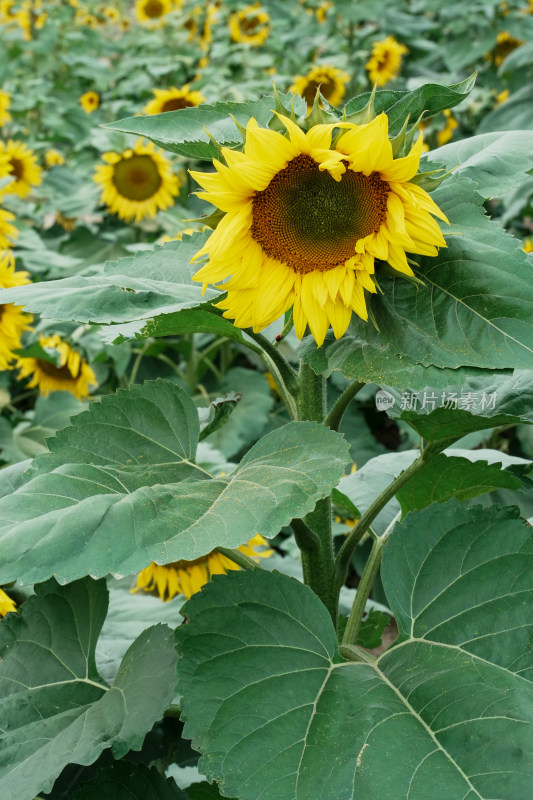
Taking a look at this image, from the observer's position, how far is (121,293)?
28.7 inches

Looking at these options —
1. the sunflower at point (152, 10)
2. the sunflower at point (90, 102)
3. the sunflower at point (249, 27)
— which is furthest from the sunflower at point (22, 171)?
the sunflower at point (152, 10)

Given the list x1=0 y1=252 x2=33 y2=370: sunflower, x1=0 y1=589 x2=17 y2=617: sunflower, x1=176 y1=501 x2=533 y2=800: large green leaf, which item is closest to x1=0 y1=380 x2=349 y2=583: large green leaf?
x1=176 y1=501 x2=533 y2=800: large green leaf

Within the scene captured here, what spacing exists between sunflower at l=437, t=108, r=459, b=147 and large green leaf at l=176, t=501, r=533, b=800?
107 inches

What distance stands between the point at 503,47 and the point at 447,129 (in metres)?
0.52

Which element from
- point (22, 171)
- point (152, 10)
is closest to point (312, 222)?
point (22, 171)

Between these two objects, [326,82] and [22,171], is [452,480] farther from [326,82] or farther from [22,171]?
[326,82]

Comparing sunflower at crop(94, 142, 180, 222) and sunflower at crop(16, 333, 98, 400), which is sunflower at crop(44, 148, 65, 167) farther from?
sunflower at crop(16, 333, 98, 400)

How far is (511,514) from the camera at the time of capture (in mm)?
728

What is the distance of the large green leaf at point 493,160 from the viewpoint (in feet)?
2.57

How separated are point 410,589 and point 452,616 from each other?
0.14 feet

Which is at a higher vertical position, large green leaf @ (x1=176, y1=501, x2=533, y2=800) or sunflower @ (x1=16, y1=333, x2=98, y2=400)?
large green leaf @ (x1=176, y1=501, x2=533, y2=800)

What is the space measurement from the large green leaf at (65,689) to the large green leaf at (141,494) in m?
0.18

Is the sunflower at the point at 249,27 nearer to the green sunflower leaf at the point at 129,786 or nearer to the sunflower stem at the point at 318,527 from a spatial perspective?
the sunflower stem at the point at 318,527

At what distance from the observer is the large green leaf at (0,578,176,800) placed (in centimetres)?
71
